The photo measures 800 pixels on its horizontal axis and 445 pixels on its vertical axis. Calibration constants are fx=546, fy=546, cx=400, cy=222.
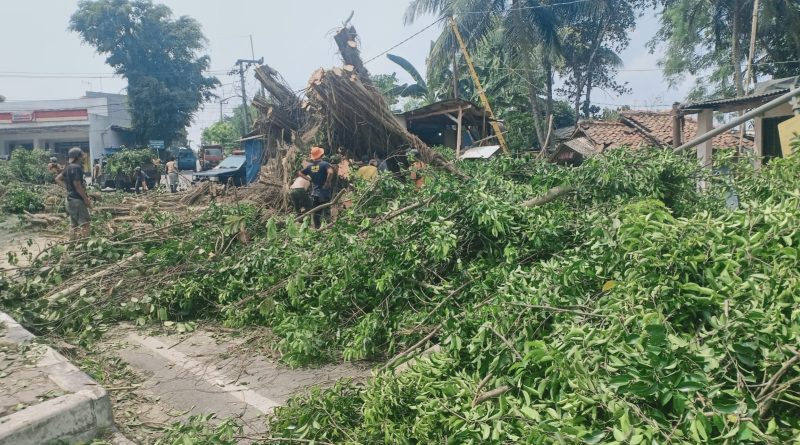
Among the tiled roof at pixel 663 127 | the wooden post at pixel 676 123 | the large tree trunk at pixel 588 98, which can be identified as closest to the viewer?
the wooden post at pixel 676 123

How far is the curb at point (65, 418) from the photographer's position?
9.25ft

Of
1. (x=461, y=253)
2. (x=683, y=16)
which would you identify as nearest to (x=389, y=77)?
(x=683, y=16)

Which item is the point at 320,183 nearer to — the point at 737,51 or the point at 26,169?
the point at 26,169

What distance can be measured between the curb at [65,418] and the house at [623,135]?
50.3 feet

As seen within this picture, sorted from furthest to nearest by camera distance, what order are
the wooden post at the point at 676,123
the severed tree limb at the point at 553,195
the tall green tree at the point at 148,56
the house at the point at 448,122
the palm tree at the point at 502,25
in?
the tall green tree at the point at 148,56, the palm tree at the point at 502,25, the house at the point at 448,122, the wooden post at the point at 676,123, the severed tree limb at the point at 553,195

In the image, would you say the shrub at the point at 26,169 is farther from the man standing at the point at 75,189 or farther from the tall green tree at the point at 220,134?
the tall green tree at the point at 220,134

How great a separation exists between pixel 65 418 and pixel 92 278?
129 inches

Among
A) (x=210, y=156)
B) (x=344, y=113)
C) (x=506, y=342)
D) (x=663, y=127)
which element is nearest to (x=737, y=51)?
(x=663, y=127)

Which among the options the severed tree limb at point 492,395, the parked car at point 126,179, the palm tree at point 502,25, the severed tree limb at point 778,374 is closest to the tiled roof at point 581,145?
the palm tree at point 502,25

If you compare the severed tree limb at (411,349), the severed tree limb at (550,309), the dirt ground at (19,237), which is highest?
the dirt ground at (19,237)

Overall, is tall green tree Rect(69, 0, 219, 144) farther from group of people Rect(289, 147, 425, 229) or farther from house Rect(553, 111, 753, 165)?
group of people Rect(289, 147, 425, 229)

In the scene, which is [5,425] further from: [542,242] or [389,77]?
[389,77]

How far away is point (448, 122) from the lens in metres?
16.2

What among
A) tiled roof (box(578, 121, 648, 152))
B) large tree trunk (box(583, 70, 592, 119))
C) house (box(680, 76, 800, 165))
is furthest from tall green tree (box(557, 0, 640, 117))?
house (box(680, 76, 800, 165))
